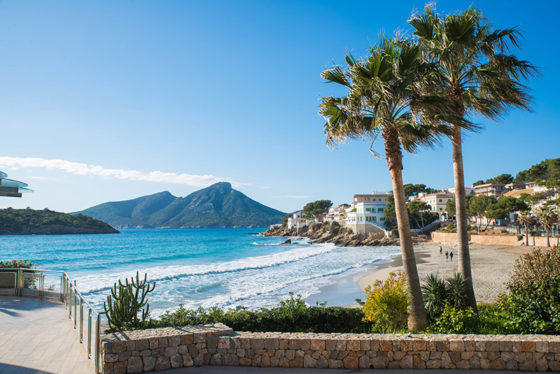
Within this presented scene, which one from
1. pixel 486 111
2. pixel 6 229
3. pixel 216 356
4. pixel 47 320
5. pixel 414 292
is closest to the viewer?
pixel 216 356

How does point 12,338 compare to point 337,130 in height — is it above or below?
below

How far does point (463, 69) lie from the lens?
10492 mm

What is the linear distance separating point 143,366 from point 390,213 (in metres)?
83.9

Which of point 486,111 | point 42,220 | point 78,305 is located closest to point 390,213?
point 486,111

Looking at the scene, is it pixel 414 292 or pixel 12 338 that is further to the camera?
pixel 414 292

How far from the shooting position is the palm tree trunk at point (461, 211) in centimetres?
980

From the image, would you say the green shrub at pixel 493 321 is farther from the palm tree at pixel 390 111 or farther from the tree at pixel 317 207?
the tree at pixel 317 207

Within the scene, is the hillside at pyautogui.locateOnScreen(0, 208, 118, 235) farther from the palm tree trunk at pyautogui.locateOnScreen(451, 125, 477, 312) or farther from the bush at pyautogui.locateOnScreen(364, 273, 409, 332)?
the palm tree trunk at pyautogui.locateOnScreen(451, 125, 477, 312)

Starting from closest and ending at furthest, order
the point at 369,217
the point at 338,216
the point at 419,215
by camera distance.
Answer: the point at 419,215, the point at 369,217, the point at 338,216

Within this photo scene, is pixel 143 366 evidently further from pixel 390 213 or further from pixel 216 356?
pixel 390 213

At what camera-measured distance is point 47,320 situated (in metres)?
9.64

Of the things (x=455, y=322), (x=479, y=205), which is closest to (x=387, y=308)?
(x=455, y=322)

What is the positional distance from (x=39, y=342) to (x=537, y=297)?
10316mm

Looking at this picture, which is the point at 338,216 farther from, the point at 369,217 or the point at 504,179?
the point at 504,179
